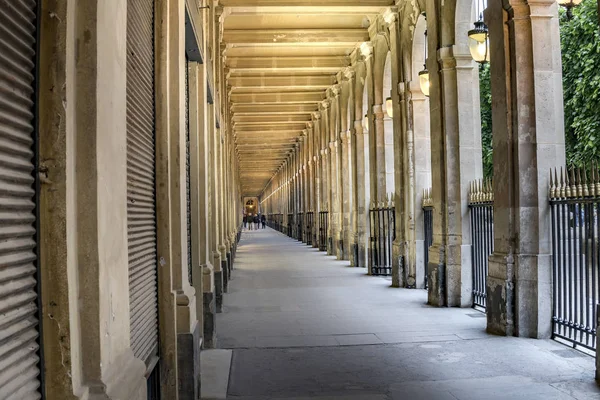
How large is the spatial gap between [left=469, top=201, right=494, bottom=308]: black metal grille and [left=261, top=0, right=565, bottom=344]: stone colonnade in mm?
104

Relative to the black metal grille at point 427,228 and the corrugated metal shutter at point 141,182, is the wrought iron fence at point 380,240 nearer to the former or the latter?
the black metal grille at point 427,228

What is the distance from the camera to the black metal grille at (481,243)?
9234mm

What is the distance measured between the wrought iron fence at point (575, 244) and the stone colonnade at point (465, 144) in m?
0.13

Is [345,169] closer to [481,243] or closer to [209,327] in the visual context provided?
[481,243]

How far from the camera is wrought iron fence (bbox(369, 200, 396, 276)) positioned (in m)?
15.2

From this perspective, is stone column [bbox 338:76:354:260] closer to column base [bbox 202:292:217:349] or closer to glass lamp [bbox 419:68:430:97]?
glass lamp [bbox 419:68:430:97]

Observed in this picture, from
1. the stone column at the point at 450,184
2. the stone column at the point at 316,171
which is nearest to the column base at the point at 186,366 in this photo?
the stone column at the point at 450,184

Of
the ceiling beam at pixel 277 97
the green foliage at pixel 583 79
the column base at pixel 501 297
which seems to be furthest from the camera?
the ceiling beam at pixel 277 97

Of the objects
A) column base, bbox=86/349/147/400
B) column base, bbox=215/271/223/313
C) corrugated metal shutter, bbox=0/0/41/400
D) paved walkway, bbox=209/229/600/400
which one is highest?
corrugated metal shutter, bbox=0/0/41/400

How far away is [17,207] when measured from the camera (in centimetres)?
183

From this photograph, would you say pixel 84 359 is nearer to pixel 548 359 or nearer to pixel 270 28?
pixel 548 359

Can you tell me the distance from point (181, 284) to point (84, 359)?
2.44 metres

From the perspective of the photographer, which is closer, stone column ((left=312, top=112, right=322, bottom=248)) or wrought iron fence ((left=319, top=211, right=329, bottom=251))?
wrought iron fence ((left=319, top=211, right=329, bottom=251))

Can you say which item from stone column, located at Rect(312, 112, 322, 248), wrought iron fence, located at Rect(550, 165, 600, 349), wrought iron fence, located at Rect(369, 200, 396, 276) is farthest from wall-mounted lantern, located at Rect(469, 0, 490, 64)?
stone column, located at Rect(312, 112, 322, 248)
